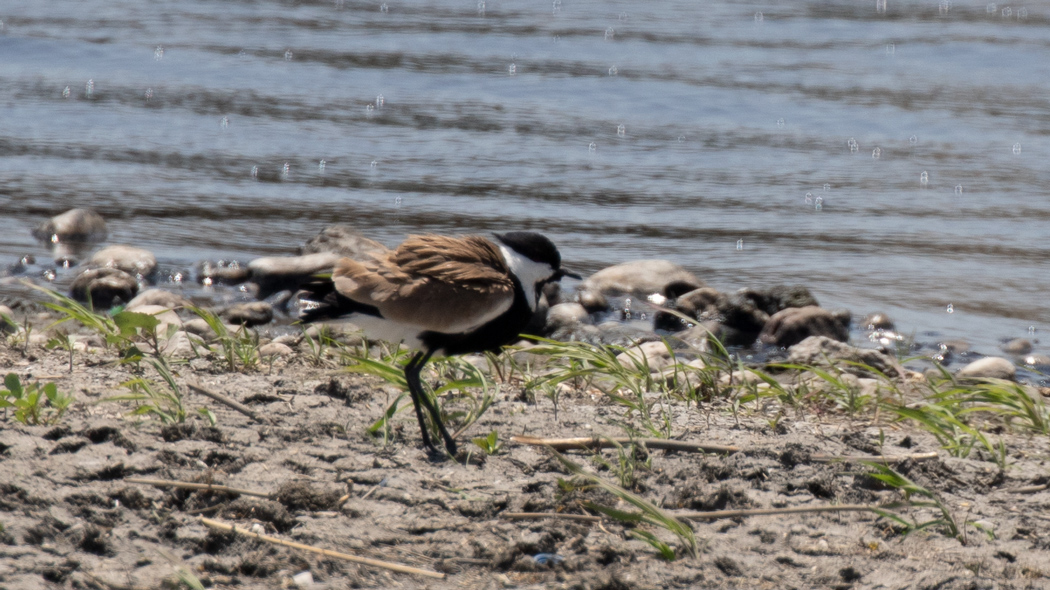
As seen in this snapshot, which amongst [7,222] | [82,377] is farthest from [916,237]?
[7,222]

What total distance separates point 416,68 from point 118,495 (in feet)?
34.4

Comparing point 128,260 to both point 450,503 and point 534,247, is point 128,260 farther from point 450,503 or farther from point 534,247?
point 450,503

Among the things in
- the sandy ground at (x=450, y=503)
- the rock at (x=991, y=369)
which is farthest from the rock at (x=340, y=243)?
the rock at (x=991, y=369)

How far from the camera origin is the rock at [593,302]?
6.73 m

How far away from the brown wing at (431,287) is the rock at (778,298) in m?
3.03

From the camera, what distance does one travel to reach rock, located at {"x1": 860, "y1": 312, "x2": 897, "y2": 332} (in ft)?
21.2

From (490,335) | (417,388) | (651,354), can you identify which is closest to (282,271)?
(651,354)

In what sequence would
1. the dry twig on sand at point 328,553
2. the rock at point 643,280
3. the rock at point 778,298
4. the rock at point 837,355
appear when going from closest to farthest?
the dry twig on sand at point 328,553 < the rock at point 837,355 < the rock at point 778,298 < the rock at point 643,280

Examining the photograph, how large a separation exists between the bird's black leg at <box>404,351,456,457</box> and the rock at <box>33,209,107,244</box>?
4947 millimetres

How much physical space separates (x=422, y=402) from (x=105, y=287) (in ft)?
12.1

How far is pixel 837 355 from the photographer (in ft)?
17.9

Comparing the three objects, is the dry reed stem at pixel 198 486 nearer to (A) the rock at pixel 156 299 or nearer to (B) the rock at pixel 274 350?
(B) the rock at pixel 274 350

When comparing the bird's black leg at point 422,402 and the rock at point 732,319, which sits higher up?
the bird's black leg at point 422,402

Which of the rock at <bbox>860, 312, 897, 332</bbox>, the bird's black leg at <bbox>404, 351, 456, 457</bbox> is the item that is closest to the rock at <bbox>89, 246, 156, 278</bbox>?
the bird's black leg at <bbox>404, 351, 456, 457</bbox>
